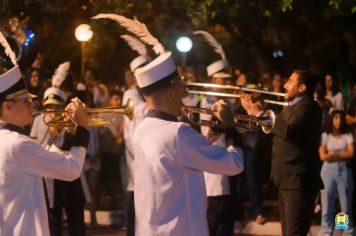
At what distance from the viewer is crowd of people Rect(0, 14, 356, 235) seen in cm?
647

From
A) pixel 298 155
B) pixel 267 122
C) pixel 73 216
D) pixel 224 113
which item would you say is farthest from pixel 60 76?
pixel 224 113

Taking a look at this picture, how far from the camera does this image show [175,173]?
644cm

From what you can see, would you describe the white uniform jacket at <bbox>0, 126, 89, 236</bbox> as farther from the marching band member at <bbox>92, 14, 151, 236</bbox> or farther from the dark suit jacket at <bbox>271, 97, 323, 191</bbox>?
the dark suit jacket at <bbox>271, 97, 323, 191</bbox>

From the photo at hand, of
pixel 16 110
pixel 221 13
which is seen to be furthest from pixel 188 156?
pixel 221 13

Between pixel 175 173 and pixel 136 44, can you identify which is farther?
pixel 136 44

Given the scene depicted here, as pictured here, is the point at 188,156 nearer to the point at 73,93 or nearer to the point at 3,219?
the point at 3,219

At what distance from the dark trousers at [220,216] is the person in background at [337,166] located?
2.49m

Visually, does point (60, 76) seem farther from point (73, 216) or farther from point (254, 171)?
point (254, 171)

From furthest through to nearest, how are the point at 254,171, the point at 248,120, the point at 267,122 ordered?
the point at 254,171 < the point at 267,122 < the point at 248,120

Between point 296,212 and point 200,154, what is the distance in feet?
12.2

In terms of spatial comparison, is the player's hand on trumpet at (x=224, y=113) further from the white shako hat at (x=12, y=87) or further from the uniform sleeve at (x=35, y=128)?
the uniform sleeve at (x=35, y=128)

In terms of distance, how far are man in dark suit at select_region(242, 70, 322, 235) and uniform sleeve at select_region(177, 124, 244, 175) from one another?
11.3 ft

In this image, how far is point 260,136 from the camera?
14922 millimetres

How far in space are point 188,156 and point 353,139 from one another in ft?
24.6
